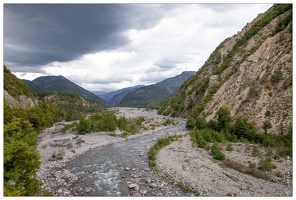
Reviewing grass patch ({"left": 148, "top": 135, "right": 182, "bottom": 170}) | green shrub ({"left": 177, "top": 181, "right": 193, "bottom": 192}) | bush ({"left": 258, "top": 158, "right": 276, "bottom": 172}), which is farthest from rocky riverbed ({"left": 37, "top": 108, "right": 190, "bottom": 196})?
bush ({"left": 258, "top": 158, "right": 276, "bottom": 172})

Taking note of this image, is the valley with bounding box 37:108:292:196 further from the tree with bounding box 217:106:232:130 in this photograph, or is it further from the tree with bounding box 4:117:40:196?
the tree with bounding box 217:106:232:130

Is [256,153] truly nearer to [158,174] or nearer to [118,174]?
[158,174]

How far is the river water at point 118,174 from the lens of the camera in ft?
62.3

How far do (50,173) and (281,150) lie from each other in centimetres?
2635

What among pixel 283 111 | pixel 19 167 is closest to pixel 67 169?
pixel 19 167

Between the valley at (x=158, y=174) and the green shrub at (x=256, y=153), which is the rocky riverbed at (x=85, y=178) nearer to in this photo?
the valley at (x=158, y=174)

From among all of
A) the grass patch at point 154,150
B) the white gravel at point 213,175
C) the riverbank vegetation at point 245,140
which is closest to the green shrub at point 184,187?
the white gravel at point 213,175

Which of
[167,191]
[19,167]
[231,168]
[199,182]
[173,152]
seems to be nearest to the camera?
[19,167]

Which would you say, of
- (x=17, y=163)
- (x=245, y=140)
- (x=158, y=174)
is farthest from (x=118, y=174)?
(x=245, y=140)

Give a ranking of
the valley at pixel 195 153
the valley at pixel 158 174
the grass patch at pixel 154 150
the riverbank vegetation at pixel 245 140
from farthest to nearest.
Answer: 1. the grass patch at pixel 154 150
2. the riverbank vegetation at pixel 245 140
3. the valley at pixel 158 174
4. the valley at pixel 195 153

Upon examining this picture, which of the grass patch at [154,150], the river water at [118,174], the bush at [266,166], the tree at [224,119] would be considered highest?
the tree at [224,119]

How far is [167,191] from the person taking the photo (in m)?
18.4

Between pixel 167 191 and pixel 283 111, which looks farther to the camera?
pixel 283 111

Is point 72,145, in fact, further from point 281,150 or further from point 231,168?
point 281,150
